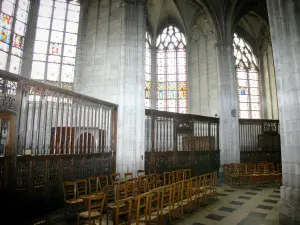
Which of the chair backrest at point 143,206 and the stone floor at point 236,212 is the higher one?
the chair backrest at point 143,206

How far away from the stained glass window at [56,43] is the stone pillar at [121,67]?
3.69 feet

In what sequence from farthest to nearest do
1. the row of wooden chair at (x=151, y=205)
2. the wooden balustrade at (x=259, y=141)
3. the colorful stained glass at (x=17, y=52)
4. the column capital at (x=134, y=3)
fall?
the wooden balustrade at (x=259, y=141) < the colorful stained glass at (x=17, y=52) < the column capital at (x=134, y=3) < the row of wooden chair at (x=151, y=205)

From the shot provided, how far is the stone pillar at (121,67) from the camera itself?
9.49 metres

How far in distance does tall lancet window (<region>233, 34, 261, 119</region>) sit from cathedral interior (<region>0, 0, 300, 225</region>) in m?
0.09

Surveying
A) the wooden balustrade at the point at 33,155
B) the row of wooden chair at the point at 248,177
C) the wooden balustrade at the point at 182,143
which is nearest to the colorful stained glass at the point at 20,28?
the wooden balustrade at the point at 33,155

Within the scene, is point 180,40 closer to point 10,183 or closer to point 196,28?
point 196,28

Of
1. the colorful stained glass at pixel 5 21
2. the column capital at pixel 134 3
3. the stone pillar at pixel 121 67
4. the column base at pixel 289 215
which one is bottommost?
the column base at pixel 289 215

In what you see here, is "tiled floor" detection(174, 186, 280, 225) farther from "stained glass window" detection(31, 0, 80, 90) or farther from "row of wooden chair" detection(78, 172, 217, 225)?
"stained glass window" detection(31, 0, 80, 90)

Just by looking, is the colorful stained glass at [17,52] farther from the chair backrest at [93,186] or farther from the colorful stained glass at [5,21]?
the chair backrest at [93,186]

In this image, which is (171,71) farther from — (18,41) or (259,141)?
(18,41)

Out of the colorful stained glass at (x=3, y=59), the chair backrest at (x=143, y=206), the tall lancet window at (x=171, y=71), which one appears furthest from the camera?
the tall lancet window at (x=171, y=71)

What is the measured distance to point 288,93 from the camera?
5.62 m

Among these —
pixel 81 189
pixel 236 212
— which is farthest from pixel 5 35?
pixel 236 212

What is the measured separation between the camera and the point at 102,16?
1238 cm
